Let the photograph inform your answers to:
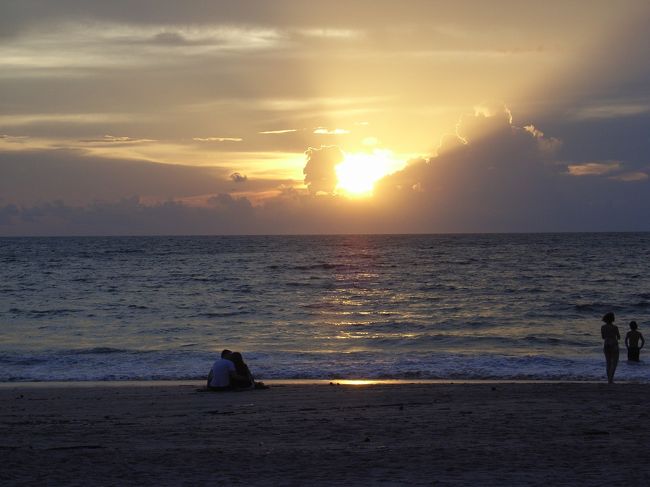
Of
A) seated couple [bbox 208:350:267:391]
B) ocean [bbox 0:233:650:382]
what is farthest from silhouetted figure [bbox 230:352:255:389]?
ocean [bbox 0:233:650:382]

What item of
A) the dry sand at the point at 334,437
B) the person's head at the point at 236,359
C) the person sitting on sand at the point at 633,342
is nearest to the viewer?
the dry sand at the point at 334,437

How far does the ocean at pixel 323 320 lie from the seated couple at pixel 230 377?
439 cm

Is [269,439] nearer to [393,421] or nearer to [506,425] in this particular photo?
[393,421]

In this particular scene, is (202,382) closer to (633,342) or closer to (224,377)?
(224,377)

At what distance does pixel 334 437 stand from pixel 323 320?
25411 mm

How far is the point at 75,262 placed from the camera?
89.2m

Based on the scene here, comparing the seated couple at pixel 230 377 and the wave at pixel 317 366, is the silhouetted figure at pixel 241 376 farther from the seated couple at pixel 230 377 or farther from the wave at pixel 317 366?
the wave at pixel 317 366

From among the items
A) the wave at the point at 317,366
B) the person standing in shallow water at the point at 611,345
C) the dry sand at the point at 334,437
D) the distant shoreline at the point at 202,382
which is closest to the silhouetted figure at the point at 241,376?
the dry sand at the point at 334,437

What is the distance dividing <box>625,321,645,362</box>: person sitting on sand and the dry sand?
181 inches

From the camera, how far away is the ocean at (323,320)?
2327 cm

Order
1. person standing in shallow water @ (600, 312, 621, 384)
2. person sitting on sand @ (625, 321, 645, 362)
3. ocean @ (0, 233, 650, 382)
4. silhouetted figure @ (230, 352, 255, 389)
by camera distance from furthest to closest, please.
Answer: ocean @ (0, 233, 650, 382) < person sitting on sand @ (625, 321, 645, 362) < person standing in shallow water @ (600, 312, 621, 384) < silhouetted figure @ (230, 352, 255, 389)

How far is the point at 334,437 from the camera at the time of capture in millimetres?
11539

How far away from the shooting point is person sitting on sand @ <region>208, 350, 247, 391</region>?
56.2 ft

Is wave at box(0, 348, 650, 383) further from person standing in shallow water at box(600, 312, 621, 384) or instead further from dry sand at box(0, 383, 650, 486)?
dry sand at box(0, 383, 650, 486)
